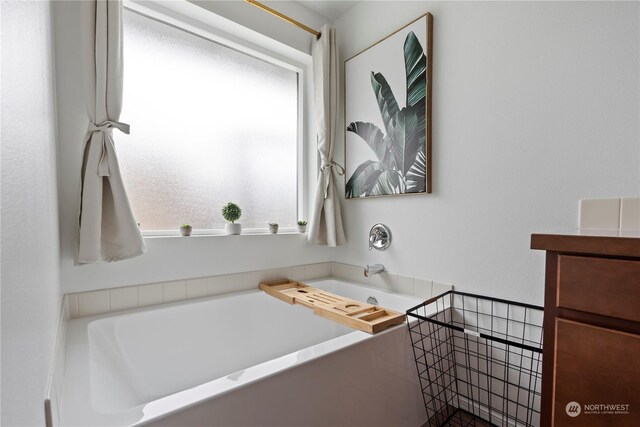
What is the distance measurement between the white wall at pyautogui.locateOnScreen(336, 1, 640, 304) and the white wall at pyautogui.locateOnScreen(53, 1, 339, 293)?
82 cm

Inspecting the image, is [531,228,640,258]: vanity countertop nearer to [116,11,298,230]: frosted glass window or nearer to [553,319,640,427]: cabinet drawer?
[553,319,640,427]: cabinet drawer

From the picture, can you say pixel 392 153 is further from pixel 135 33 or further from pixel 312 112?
pixel 135 33

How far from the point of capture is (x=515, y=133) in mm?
1359

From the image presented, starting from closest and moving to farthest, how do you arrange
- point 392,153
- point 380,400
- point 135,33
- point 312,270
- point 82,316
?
point 380,400 → point 82,316 → point 135,33 → point 392,153 → point 312,270

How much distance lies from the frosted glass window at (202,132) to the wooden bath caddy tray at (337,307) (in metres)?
0.53

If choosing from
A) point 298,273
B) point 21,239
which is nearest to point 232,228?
point 298,273

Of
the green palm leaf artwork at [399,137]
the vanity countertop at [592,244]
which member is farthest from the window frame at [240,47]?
the vanity countertop at [592,244]

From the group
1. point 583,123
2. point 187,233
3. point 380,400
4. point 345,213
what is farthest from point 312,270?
point 583,123

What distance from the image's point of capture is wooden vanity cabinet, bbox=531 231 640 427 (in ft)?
2.03

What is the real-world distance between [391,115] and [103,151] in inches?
63.8

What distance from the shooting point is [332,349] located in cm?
107

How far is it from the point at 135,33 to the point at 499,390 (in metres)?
2.75

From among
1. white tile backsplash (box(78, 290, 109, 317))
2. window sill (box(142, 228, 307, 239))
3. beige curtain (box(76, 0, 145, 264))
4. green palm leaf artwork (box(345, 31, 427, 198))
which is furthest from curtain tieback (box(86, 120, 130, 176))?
green palm leaf artwork (box(345, 31, 427, 198))

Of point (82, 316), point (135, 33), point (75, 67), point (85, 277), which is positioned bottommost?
point (82, 316)
